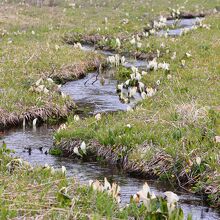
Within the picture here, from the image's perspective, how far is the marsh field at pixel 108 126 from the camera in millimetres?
7184

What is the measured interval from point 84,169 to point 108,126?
152cm

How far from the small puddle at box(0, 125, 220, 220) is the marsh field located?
2 centimetres

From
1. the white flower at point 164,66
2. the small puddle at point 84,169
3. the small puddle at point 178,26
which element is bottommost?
the small puddle at point 84,169

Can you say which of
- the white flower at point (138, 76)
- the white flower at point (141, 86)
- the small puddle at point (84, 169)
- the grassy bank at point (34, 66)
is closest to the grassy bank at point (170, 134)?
the small puddle at point (84, 169)

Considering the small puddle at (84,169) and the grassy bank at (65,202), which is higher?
the grassy bank at (65,202)

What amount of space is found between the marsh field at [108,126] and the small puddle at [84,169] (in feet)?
0.07

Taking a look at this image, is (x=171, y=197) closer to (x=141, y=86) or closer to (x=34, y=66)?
(x=141, y=86)

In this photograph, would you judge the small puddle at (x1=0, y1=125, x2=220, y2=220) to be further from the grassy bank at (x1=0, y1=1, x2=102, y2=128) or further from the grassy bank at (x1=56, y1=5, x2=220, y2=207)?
the grassy bank at (x1=0, y1=1, x2=102, y2=128)

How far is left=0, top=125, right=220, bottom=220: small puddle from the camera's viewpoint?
8.45m

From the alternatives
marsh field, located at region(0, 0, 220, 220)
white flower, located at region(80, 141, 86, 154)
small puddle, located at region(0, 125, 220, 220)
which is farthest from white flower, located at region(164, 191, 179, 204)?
white flower, located at region(80, 141, 86, 154)

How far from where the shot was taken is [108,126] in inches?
446

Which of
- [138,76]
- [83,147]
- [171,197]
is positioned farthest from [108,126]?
[171,197]

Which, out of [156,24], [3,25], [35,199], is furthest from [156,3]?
[35,199]

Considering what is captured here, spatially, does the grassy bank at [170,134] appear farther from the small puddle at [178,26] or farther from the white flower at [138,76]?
the small puddle at [178,26]
